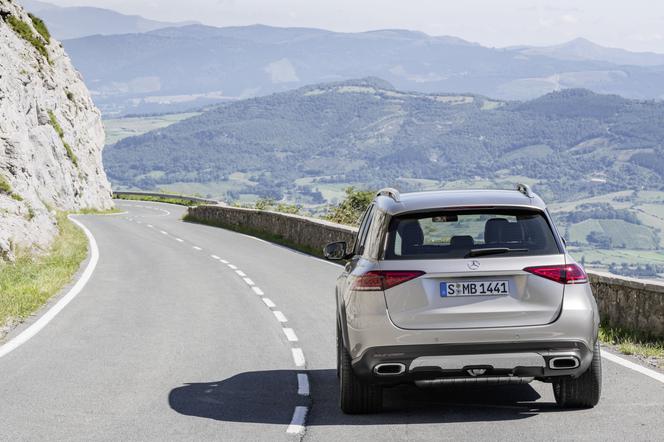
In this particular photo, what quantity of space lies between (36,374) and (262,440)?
3.19m

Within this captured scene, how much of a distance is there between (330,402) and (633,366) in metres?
3.02

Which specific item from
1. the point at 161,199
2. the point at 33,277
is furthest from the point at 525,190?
the point at 161,199

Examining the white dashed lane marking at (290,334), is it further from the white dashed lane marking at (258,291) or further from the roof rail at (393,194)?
the white dashed lane marking at (258,291)

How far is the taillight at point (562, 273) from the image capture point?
684cm

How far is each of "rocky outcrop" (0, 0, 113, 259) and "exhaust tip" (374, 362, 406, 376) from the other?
68.6 feet

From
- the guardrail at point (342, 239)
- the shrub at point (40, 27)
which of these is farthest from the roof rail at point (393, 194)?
the shrub at point (40, 27)

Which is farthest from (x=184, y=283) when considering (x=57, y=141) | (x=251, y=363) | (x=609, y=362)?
(x=57, y=141)

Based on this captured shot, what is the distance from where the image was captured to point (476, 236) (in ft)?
24.1

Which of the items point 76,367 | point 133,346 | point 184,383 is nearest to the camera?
point 184,383

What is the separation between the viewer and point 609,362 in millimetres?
9273

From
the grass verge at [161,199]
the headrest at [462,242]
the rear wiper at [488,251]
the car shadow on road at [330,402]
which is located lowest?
the grass verge at [161,199]

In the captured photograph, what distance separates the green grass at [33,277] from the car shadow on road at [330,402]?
15.7 ft

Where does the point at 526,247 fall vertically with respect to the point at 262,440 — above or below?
above

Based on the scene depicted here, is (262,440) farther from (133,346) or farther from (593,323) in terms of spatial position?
(133,346)
